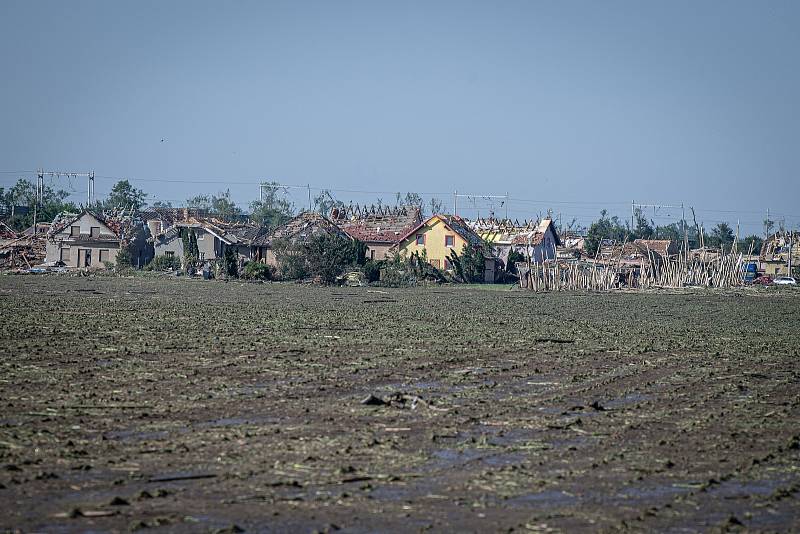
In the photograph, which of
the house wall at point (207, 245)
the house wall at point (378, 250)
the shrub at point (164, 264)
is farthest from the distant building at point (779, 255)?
the shrub at point (164, 264)

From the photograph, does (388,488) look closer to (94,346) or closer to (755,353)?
(94,346)

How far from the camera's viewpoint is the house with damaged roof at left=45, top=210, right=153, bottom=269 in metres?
69.6

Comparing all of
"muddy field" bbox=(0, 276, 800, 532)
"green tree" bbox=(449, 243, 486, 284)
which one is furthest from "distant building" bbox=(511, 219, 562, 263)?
"muddy field" bbox=(0, 276, 800, 532)

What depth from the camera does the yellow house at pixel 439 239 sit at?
66.6 m

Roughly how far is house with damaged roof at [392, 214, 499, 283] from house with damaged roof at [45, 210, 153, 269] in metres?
17.4

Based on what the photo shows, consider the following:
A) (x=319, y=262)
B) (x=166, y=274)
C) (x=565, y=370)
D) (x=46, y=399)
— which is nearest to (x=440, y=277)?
(x=319, y=262)

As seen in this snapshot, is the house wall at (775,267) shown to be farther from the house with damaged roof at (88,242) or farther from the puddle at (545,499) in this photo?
the puddle at (545,499)

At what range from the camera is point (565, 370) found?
18688 millimetres

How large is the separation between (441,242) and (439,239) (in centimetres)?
24

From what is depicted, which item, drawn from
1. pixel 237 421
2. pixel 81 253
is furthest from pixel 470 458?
pixel 81 253

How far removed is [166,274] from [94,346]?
43.2m

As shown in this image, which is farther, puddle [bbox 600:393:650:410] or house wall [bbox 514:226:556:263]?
house wall [bbox 514:226:556:263]

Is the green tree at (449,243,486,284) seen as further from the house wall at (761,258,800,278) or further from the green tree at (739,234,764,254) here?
the green tree at (739,234,764,254)

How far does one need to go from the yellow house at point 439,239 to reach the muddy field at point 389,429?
A: 39977 millimetres
